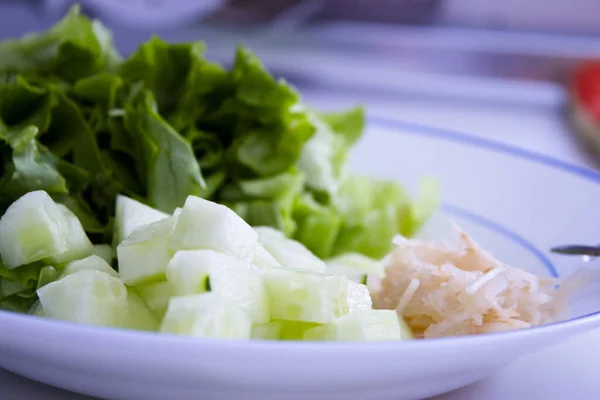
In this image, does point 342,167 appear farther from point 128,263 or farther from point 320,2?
point 320,2

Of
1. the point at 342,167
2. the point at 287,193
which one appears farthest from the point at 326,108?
the point at 287,193

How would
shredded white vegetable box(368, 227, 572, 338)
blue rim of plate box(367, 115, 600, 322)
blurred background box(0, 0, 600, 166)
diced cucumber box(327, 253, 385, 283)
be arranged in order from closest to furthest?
1. shredded white vegetable box(368, 227, 572, 338)
2. diced cucumber box(327, 253, 385, 283)
3. blue rim of plate box(367, 115, 600, 322)
4. blurred background box(0, 0, 600, 166)

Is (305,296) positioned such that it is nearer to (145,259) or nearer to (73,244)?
(145,259)

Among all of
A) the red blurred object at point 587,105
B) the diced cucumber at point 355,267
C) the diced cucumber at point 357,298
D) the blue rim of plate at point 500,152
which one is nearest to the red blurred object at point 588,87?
the red blurred object at point 587,105

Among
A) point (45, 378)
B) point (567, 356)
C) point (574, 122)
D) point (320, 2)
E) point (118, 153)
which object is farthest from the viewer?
point (320, 2)

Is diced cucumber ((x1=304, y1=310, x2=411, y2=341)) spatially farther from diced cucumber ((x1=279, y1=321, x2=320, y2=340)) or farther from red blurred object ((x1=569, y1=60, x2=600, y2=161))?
red blurred object ((x1=569, y1=60, x2=600, y2=161))

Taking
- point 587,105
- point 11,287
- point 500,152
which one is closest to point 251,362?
point 11,287

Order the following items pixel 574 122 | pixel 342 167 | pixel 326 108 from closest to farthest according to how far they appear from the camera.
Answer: pixel 342 167, pixel 574 122, pixel 326 108

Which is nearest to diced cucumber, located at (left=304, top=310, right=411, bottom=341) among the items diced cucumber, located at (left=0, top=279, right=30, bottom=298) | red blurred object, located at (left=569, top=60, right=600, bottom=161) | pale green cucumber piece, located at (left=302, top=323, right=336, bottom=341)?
pale green cucumber piece, located at (left=302, top=323, right=336, bottom=341)
